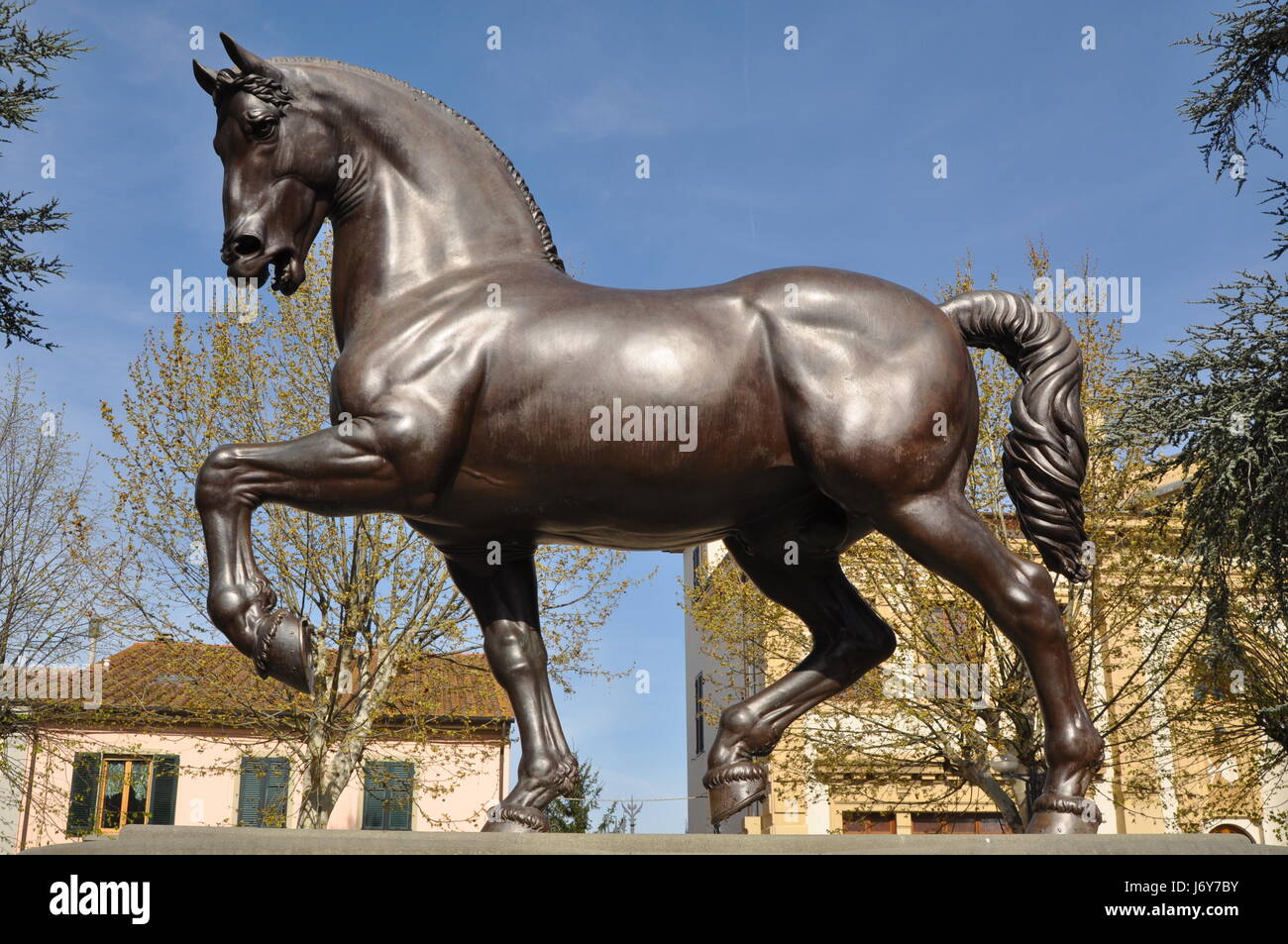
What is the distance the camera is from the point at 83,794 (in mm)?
25125

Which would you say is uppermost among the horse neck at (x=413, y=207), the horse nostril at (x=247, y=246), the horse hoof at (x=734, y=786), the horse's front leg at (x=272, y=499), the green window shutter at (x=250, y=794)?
the horse neck at (x=413, y=207)

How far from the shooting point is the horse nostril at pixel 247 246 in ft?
13.3

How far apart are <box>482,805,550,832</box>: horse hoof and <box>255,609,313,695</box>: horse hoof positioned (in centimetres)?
76

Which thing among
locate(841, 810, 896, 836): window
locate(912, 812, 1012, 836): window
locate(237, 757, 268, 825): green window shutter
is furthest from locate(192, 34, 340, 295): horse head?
locate(237, 757, 268, 825): green window shutter

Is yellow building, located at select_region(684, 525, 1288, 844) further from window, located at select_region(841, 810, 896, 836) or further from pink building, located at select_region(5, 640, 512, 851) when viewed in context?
pink building, located at select_region(5, 640, 512, 851)

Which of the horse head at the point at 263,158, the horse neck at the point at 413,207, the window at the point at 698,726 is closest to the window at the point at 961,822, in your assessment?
the window at the point at 698,726

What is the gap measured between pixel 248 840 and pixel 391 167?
94.6 inches

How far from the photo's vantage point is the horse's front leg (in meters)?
3.43

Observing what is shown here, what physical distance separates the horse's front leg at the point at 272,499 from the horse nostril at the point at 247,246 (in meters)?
0.79

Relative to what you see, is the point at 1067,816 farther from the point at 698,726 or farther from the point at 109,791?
the point at 698,726

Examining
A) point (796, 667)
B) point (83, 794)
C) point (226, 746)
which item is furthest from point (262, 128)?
point (83, 794)

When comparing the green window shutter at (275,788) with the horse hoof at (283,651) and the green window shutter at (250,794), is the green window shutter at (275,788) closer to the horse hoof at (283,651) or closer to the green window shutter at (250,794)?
the green window shutter at (250,794)
